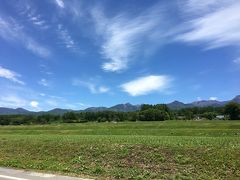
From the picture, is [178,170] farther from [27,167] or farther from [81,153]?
[27,167]

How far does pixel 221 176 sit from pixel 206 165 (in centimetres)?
94

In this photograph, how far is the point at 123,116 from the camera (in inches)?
5335

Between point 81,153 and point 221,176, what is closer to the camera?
point 221,176

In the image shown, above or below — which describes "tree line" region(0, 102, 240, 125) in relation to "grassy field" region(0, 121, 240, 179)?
above

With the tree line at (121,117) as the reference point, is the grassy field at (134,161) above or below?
below

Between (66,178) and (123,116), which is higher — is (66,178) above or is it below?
below

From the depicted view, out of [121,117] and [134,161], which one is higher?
[121,117]

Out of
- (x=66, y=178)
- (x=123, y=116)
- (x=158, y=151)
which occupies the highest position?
(x=123, y=116)

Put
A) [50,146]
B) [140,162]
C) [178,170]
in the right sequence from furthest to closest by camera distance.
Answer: [50,146] → [140,162] → [178,170]

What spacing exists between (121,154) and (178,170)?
10.2 feet

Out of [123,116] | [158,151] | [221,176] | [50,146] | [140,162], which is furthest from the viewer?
[123,116]

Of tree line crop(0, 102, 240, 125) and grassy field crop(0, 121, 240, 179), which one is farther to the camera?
tree line crop(0, 102, 240, 125)

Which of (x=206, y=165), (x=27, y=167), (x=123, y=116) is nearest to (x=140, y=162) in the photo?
(x=206, y=165)

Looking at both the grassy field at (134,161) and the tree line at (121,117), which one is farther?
the tree line at (121,117)
